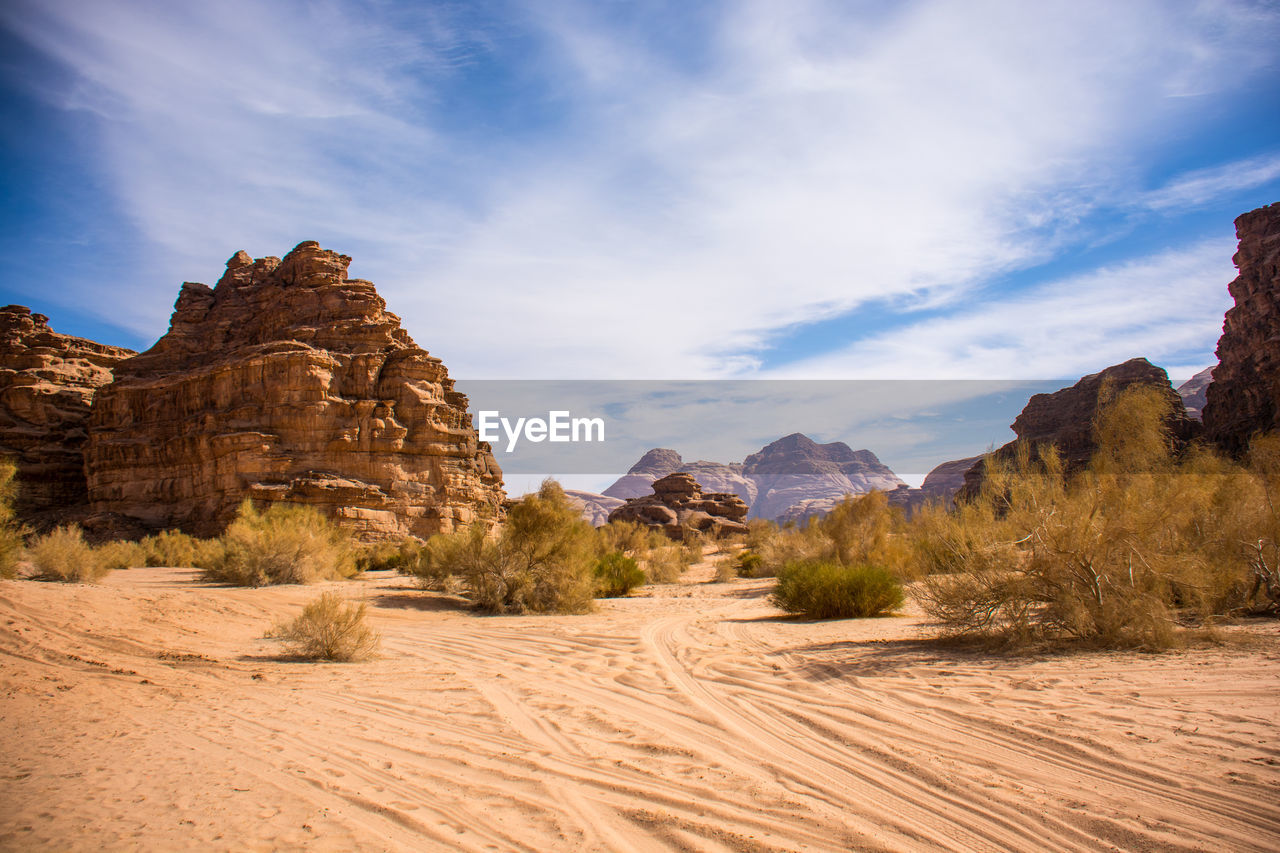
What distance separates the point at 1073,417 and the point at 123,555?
5653cm

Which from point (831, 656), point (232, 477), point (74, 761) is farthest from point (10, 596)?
point (232, 477)

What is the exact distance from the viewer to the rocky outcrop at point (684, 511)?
169 feet

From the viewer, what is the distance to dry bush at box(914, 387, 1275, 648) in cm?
757

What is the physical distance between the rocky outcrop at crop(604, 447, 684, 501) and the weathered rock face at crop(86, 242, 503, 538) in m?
140

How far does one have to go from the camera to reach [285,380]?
109 feet

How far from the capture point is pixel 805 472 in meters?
179

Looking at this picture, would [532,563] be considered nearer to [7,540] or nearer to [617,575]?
[617,575]

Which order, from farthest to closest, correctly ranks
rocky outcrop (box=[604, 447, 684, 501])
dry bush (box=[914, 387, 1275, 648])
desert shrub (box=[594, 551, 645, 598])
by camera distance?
rocky outcrop (box=[604, 447, 684, 501]), desert shrub (box=[594, 551, 645, 598]), dry bush (box=[914, 387, 1275, 648])

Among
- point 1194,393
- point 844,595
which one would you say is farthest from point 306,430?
point 1194,393

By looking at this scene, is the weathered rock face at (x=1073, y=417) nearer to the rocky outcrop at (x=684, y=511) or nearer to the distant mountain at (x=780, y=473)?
the rocky outcrop at (x=684, y=511)

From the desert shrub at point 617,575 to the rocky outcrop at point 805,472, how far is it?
143 meters

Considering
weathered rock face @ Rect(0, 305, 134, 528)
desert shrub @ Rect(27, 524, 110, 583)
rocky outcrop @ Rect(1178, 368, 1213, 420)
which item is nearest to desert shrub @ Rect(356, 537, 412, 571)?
desert shrub @ Rect(27, 524, 110, 583)

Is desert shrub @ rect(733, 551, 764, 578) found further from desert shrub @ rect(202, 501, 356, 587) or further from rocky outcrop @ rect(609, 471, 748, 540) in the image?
rocky outcrop @ rect(609, 471, 748, 540)

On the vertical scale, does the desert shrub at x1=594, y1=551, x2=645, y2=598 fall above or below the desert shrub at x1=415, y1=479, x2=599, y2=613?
below
